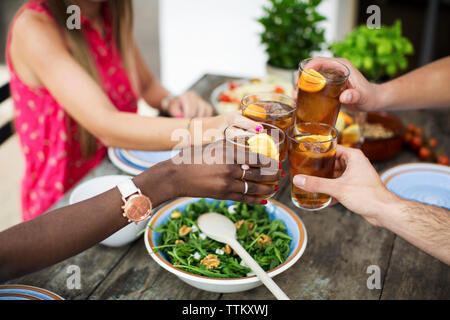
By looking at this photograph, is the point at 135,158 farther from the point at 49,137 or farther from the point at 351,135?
the point at 351,135

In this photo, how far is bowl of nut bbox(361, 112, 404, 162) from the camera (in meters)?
1.74

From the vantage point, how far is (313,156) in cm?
120

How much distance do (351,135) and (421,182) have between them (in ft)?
1.03

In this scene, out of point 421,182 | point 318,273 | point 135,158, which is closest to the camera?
point 318,273

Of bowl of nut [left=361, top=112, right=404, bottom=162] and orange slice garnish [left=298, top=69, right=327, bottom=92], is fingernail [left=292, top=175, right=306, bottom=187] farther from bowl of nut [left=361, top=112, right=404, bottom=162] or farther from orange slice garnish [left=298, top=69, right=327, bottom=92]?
bowl of nut [left=361, top=112, right=404, bottom=162]

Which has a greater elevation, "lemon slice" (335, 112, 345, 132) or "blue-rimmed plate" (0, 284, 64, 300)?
"lemon slice" (335, 112, 345, 132)

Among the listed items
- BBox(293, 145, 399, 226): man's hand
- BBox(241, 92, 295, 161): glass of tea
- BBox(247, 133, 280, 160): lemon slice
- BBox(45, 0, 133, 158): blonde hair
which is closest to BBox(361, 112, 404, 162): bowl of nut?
BBox(241, 92, 295, 161): glass of tea

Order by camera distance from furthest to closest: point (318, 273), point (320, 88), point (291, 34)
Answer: point (291, 34), point (320, 88), point (318, 273)

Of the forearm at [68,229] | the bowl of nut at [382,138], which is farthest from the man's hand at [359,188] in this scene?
the bowl of nut at [382,138]

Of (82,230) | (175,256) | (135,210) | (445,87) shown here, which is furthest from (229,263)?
(445,87)

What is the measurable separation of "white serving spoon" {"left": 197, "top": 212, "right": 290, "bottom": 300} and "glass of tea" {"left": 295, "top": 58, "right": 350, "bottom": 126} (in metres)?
0.46

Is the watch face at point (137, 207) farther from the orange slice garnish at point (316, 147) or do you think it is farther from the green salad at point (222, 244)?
the orange slice garnish at point (316, 147)

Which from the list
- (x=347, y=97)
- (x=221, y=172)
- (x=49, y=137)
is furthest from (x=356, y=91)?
(x=49, y=137)

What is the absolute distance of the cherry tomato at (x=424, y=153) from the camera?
5.95ft
